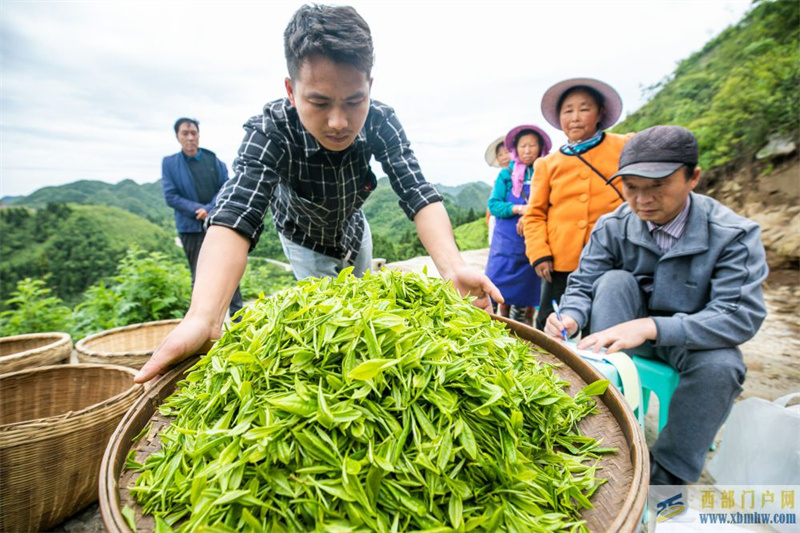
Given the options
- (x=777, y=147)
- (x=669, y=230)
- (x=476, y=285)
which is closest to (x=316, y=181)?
(x=476, y=285)

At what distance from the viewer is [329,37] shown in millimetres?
1367

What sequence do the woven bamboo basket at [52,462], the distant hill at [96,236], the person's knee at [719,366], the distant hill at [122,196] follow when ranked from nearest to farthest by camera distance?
1. the woven bamboo basket at [52,462]
2. the person's knee at [719,366]
3. the distant hill at [96,236]
4. the distant hill at [122,196]

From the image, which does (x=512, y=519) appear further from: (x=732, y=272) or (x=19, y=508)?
(x=19, y=508)

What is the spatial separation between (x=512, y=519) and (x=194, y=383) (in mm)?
911

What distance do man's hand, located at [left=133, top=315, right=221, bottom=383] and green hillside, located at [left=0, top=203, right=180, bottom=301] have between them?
996 centimetres

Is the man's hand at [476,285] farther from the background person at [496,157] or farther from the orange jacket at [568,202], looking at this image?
the background person at [496,157]

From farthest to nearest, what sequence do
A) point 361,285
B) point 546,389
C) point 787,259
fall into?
point 787,259, point 361,285, point 546,389

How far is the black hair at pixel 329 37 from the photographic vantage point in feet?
4.50

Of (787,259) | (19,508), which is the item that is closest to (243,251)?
(19,508)

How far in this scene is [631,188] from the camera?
1848mm

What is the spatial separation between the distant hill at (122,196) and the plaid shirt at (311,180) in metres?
16.9

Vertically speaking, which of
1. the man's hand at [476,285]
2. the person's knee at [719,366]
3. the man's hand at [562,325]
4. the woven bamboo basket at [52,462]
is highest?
the man's hand at [476,285]

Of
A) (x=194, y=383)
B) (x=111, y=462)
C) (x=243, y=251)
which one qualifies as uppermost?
(x=243, y=251)

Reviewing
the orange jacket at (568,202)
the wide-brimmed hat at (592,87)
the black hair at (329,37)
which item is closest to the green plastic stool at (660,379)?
the orange jacket at (568,202)
